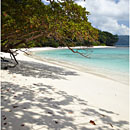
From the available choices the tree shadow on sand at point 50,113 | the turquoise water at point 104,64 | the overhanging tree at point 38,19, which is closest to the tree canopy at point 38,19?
the overhanging tree at point 38,19

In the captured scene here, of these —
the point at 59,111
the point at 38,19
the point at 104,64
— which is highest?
the point at 38,19

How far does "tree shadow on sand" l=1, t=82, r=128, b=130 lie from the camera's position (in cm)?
339

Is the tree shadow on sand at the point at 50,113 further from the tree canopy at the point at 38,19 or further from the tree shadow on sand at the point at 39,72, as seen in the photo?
the tree shadow on sand at the point at 39,72

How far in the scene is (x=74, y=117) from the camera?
12.7 feet

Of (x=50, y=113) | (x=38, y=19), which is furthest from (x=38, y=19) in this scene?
Result: (x=50, y=113)

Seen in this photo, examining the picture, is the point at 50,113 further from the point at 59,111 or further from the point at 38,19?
the point at 38,19

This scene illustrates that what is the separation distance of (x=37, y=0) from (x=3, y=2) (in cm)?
172

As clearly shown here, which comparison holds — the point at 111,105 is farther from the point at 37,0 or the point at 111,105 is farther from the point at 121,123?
the point at 37,0

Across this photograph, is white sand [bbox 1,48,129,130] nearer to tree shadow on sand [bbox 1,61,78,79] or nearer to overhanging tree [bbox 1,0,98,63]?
overhanging tree [bbox 1,0,98,63]

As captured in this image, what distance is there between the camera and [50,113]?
13.0ft

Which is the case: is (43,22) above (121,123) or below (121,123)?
above

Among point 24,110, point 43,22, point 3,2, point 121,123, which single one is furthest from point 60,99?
point 3,2

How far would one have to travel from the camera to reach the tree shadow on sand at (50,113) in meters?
3.39

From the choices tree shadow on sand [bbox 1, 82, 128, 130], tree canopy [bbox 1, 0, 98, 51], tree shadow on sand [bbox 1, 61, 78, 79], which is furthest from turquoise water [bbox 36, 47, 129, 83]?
tree shadow on sand [bbox 1, 61, 78, 79]
